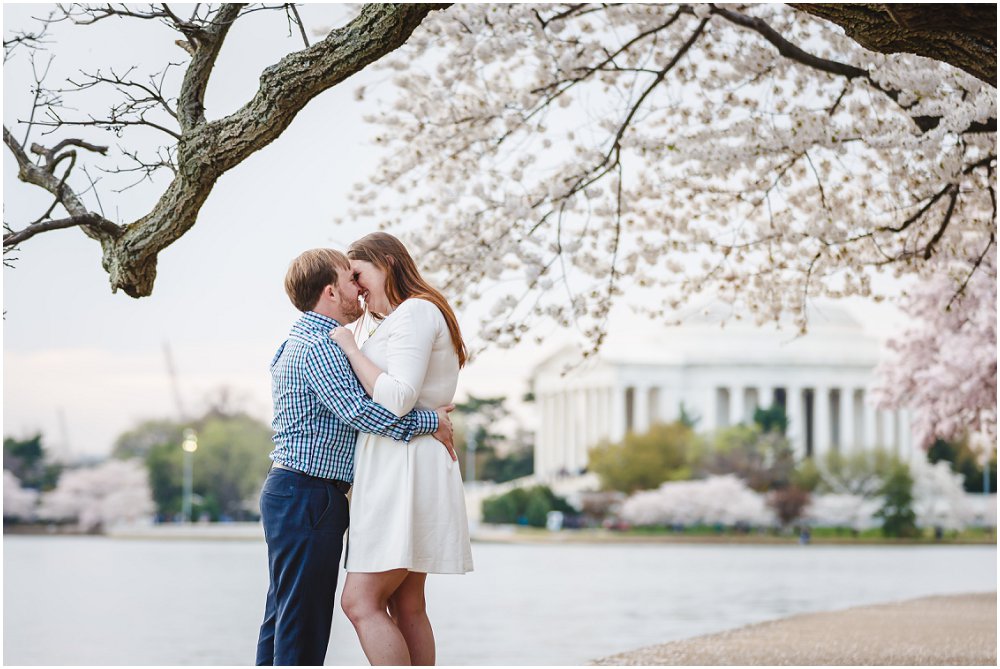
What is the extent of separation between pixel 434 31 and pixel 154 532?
4821 centimetres

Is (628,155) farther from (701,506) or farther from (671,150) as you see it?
(701,506)

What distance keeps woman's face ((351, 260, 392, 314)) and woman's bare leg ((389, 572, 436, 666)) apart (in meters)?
0.88

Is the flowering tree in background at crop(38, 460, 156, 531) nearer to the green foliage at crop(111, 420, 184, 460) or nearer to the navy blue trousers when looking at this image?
the green foliage at crop(111, 420, 184, 460)

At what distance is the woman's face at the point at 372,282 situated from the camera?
4.52 m

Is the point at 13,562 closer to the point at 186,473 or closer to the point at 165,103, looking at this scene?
the point at 165,103

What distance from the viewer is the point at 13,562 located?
99.7 feet

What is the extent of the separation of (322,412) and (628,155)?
5830mm

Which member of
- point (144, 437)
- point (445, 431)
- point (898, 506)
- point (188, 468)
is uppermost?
point (144, 437)

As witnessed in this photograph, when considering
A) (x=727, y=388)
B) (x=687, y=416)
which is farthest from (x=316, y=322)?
(x=727, y=388)

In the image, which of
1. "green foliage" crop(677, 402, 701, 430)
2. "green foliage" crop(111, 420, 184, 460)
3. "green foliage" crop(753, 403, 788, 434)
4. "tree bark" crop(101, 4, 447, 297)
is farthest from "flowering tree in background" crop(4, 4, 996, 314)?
"green foliage" crop(677, 402, 701, 430)

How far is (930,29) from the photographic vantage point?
15.0 feet

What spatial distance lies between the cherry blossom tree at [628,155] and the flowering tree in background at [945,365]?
7202 millimetres

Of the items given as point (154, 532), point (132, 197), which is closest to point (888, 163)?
point (132, 197)

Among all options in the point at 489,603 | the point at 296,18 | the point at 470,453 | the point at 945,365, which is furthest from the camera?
the point at 470,453
